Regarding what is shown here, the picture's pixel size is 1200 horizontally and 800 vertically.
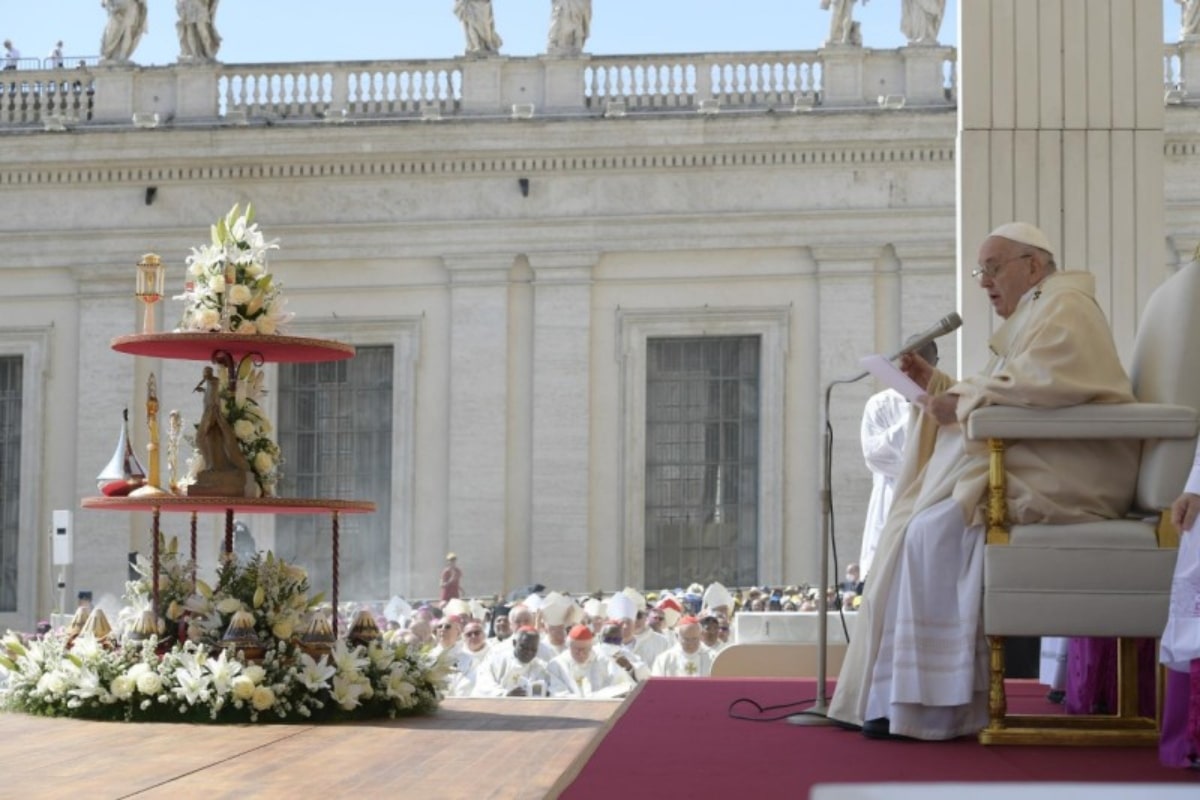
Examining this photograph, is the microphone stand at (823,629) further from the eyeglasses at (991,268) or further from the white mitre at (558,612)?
the white mitre at (558,612)

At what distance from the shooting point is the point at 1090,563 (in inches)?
209

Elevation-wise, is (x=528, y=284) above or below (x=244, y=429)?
above

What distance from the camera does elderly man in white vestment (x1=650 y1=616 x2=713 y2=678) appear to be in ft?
41.8

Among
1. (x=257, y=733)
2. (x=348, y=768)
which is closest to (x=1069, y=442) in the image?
(x=348, y=768)

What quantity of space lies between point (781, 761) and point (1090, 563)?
41.4 inches

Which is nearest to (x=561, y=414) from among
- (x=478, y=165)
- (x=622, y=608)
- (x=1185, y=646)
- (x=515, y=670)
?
(x=478, y=165)

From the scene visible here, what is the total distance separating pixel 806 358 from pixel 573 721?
15100 millimetres

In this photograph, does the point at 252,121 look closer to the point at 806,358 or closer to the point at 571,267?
the point at 571,267

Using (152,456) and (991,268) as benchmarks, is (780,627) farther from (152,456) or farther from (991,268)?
(991,268)

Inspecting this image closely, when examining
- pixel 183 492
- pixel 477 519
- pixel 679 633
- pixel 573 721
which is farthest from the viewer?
pixel 477 519

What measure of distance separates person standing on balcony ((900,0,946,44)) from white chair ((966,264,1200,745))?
1752cm

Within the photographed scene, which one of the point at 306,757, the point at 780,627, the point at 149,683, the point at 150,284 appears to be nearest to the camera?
the point at 306,757

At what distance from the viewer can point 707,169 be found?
22609mm

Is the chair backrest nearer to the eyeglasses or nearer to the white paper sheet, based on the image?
the eyeglasses
